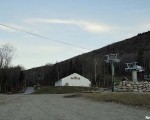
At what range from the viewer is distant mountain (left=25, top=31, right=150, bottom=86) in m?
146

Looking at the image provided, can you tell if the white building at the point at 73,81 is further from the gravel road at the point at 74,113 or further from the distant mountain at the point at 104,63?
the gravel road at the point at 74,113

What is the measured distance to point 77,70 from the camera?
6339 inches

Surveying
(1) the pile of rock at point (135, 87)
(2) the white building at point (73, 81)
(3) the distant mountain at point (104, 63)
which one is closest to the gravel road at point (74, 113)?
(1) the pile of rock at point (135, 87)

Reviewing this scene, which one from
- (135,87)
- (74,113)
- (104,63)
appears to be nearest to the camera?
(74,113)

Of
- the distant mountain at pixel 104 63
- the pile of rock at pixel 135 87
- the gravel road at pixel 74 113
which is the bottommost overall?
the gravel road at pixel 74 113

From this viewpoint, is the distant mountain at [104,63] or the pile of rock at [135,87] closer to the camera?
the pile of rock at [135,87]

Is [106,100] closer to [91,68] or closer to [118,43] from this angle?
[91,68]

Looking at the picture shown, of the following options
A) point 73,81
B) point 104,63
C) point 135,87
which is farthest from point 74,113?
point 104,63

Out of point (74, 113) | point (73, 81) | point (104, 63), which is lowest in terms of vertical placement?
point (74, 113)

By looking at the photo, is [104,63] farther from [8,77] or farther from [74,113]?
[74,113]

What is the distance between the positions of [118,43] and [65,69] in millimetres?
42229

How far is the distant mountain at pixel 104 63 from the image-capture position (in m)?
146

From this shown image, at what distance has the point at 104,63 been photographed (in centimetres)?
15900

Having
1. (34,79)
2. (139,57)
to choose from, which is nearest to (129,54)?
(139,57)
